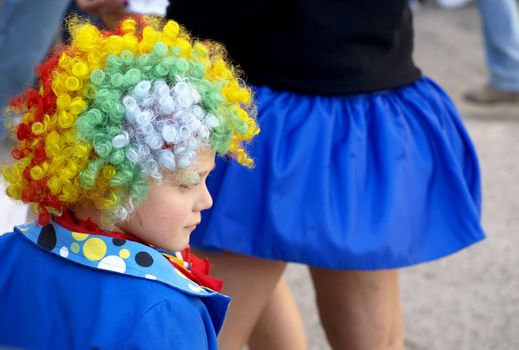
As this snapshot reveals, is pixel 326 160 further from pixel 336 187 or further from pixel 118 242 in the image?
pixel 118 242

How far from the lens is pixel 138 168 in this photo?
171 centimetres

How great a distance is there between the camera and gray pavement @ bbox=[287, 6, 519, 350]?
11.5ft

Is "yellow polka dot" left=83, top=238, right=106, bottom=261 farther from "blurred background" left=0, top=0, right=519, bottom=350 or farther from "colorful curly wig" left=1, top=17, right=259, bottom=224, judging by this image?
"blurred background" left=0, top=0, right=519, bottom=350

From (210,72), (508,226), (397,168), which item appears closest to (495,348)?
(508,226)

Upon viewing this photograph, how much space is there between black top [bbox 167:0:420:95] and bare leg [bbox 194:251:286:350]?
0.43m

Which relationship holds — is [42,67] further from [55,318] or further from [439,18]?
[439,18]

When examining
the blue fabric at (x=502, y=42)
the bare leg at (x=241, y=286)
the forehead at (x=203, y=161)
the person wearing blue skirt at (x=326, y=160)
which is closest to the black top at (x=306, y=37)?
the person wearing blue skirt at (x=326, y=160)

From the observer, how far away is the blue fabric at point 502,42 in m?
5.78

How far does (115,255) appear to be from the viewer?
173 cm

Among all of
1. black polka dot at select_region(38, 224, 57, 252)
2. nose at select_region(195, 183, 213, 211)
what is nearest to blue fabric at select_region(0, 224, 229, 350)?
black polka dot at select_region(38, 224, 57, 252)

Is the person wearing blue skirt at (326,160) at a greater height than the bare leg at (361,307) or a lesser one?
greater

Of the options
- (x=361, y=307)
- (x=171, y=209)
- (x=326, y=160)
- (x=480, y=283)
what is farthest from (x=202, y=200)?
(x=480, y=283)

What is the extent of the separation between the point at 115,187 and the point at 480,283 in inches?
A: 97.6

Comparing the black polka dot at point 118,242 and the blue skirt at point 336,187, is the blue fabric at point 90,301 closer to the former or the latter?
the black polka dot at point 118,242
